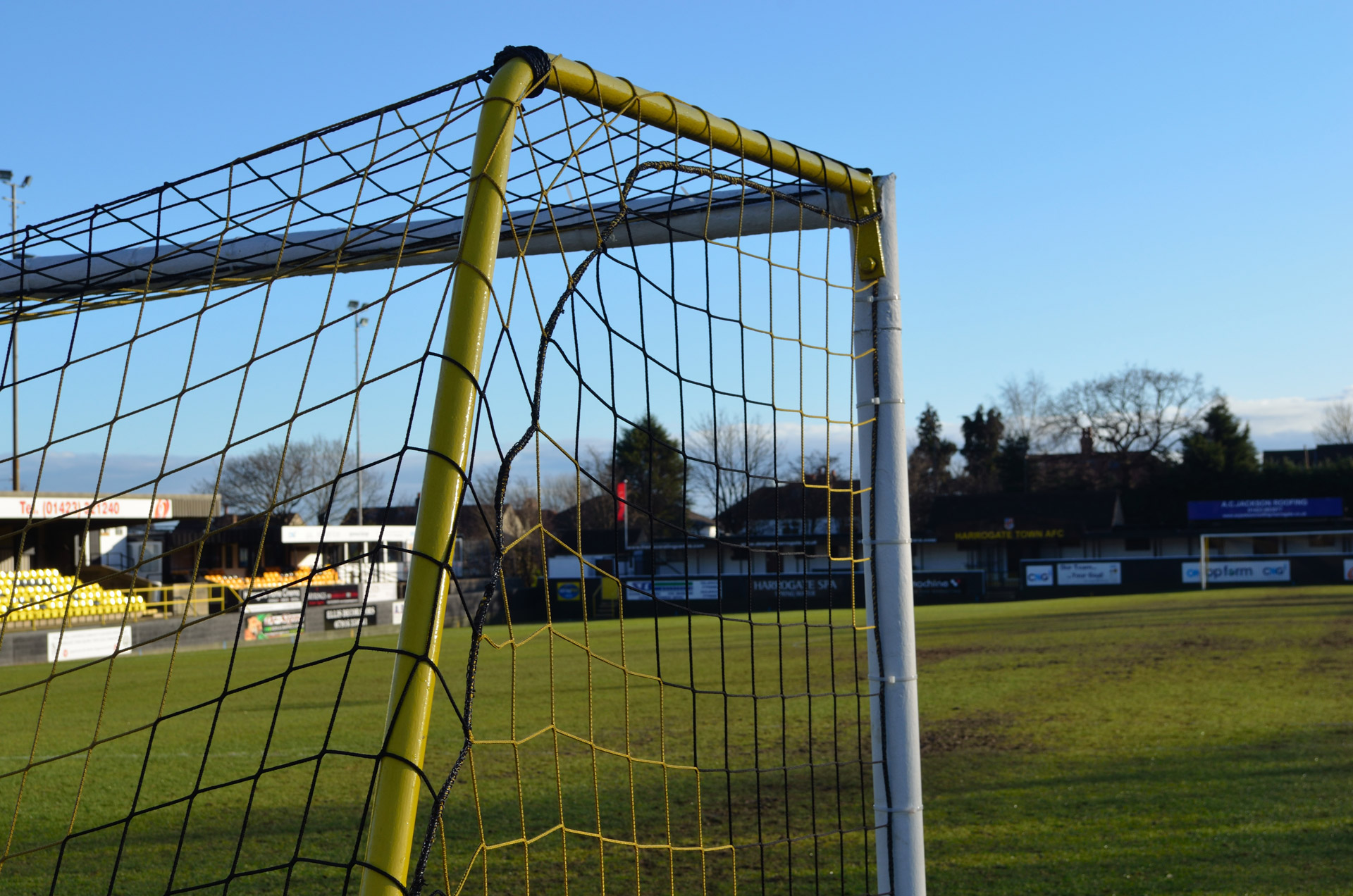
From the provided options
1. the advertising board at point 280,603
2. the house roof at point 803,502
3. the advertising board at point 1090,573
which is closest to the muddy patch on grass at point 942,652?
the house roof at point 803,502

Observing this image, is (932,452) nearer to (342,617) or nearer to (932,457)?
(932,457)

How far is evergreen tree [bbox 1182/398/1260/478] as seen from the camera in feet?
161

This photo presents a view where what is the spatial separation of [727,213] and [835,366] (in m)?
0.60

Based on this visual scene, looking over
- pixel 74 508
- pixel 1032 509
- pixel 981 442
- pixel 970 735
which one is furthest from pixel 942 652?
pixel 981 442

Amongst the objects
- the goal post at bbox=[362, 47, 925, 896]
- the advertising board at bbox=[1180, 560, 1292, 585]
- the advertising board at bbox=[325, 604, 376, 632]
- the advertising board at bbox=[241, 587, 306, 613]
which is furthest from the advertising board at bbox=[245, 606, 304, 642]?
the advertising board at bbox=[1180, 560, 1292, 585]

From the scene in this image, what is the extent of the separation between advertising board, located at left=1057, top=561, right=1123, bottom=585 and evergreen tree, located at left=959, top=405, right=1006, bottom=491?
35824mm

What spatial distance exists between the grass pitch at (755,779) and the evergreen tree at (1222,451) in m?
39.7

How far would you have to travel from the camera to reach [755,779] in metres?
7.00

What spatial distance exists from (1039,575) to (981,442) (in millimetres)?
37375

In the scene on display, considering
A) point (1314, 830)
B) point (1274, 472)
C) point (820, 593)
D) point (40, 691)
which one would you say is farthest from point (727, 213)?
point (1274, 472)

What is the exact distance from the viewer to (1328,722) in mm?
7809

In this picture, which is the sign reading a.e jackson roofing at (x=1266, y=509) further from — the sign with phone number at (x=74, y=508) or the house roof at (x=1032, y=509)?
the sign with phone number at (x=74, y=508)

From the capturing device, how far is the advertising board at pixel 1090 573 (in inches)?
1215

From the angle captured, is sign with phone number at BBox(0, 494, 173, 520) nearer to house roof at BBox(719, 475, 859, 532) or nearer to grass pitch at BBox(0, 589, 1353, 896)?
grass pitch at BBox(0, 589, 1353, 896)
